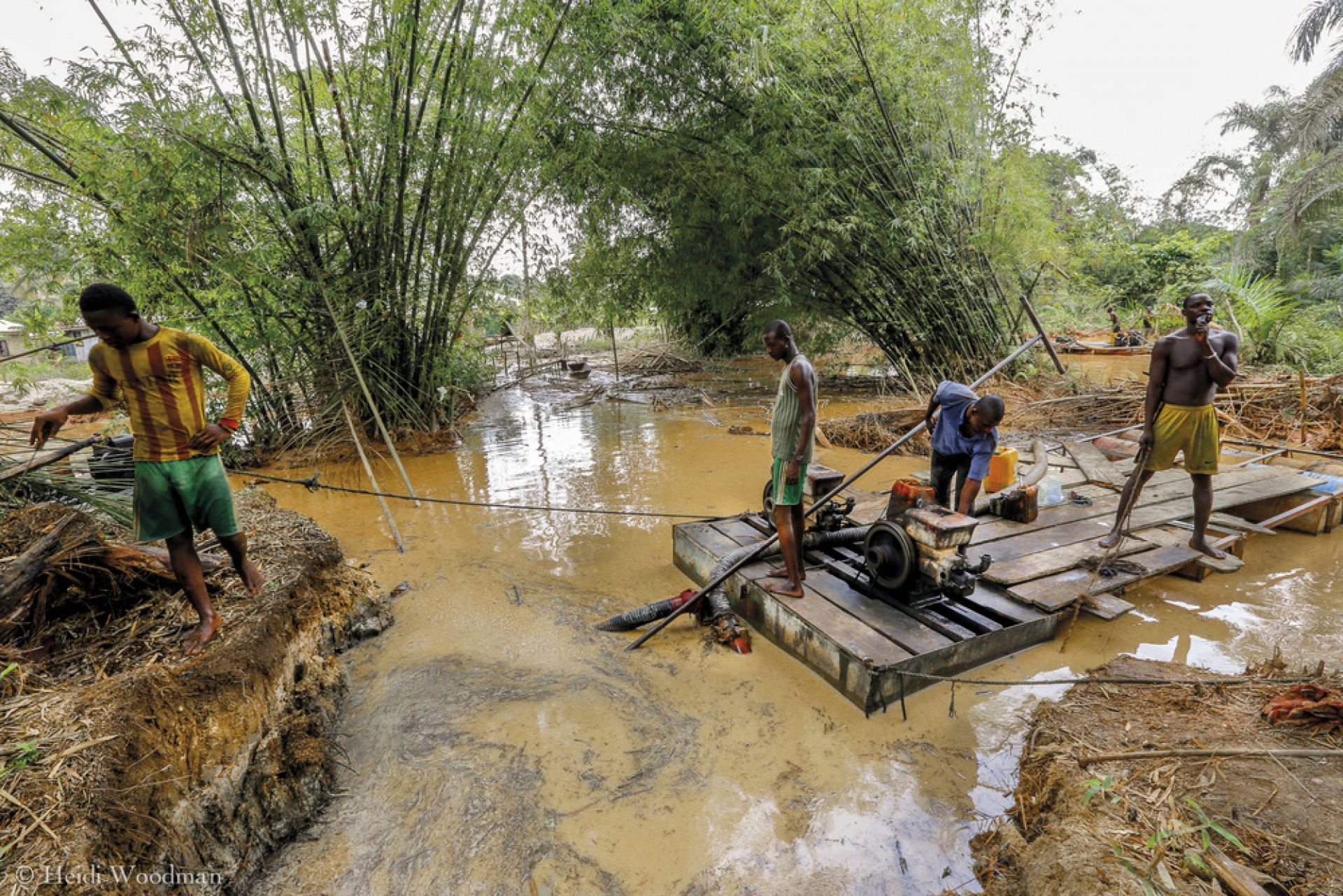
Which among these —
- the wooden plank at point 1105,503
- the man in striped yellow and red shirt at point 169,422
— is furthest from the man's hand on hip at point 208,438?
the wooden plank at point 1105,503

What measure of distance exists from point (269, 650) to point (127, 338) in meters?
1.32

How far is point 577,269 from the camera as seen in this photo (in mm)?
9703

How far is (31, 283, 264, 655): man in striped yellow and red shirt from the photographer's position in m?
2.25

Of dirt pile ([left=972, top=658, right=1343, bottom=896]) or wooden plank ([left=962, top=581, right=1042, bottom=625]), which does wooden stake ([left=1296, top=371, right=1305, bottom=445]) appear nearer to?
wooden plank ([left=962, top=581, right=1042, bottom=625])

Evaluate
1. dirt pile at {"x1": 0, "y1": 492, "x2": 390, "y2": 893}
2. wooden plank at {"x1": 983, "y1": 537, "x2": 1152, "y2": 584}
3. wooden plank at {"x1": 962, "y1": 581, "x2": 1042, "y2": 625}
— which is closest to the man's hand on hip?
dirt pile at {"x1": 0, "y1": 492, "x2": 390, "y2": 893}

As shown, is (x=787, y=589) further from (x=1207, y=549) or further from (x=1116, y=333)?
(x=1116, y=333)

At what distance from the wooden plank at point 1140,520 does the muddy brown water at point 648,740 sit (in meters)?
0.38

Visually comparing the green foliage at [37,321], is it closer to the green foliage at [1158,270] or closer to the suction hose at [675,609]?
the suction hose at [675,609]

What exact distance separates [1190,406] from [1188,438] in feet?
0.65

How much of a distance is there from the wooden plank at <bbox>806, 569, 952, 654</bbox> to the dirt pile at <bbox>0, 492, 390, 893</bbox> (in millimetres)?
2502

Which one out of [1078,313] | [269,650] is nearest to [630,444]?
[269,650]

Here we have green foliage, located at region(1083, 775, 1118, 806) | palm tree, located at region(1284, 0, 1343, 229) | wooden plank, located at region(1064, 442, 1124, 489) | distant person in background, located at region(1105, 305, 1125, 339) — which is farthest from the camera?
distant person in background, located at region(1105, 305, 1125, 339)

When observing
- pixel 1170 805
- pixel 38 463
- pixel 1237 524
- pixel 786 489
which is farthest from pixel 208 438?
pixel 1237 524

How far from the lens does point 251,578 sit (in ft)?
9.07
